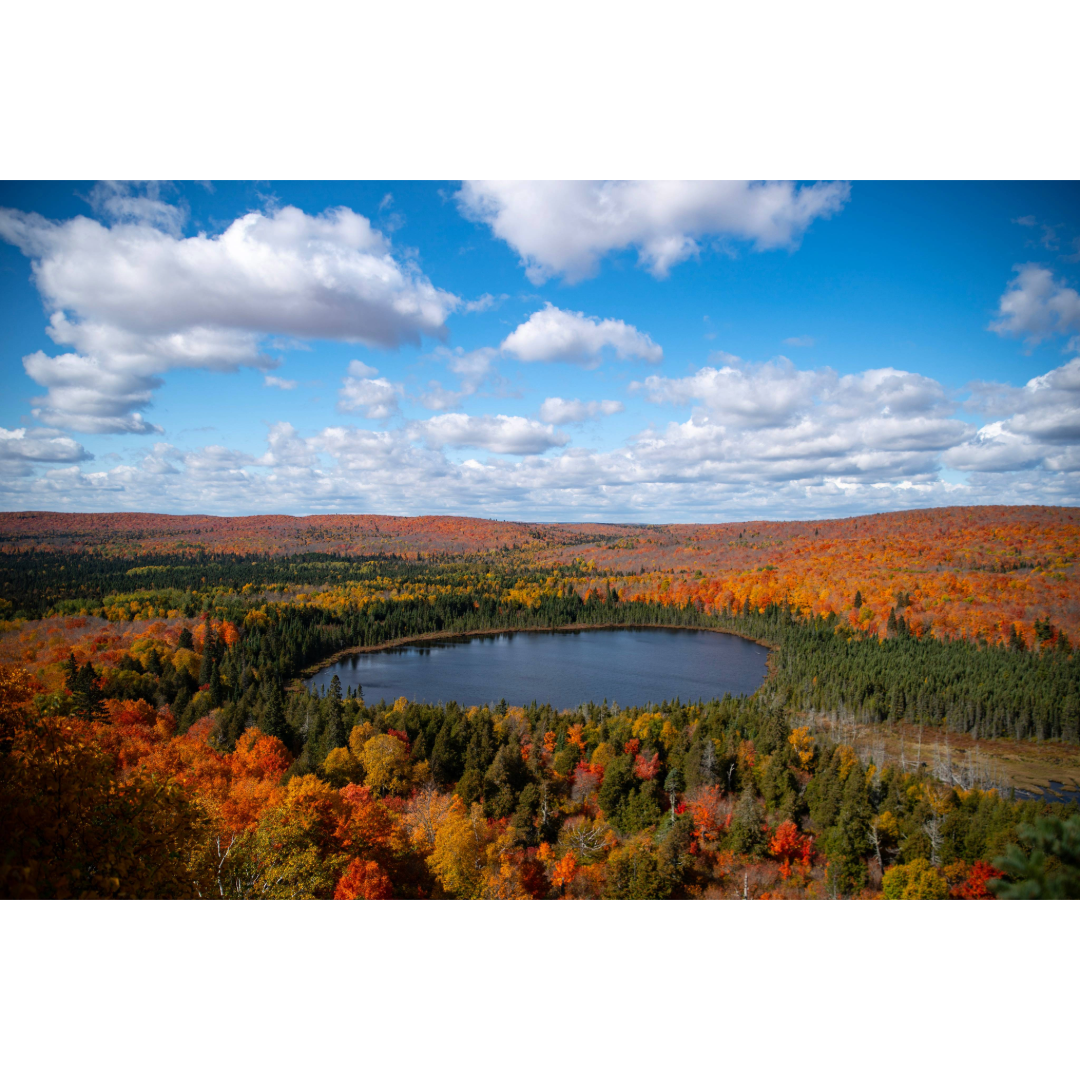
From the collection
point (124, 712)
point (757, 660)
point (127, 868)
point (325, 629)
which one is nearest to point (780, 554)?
point (757, 660)

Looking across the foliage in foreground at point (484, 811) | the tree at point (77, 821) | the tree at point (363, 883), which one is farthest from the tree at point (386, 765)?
the tree at point (77, 821)

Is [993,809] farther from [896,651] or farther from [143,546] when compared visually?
[143,546]

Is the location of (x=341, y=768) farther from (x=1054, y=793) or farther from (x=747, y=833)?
(x=1054, y=793)

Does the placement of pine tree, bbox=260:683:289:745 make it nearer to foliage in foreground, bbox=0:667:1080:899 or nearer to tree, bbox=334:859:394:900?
foliage in foreground, bbox=0:667:1080:899

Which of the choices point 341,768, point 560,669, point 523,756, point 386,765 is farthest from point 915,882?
point 560,669

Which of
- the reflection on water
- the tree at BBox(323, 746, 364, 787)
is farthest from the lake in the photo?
the reflection on water
